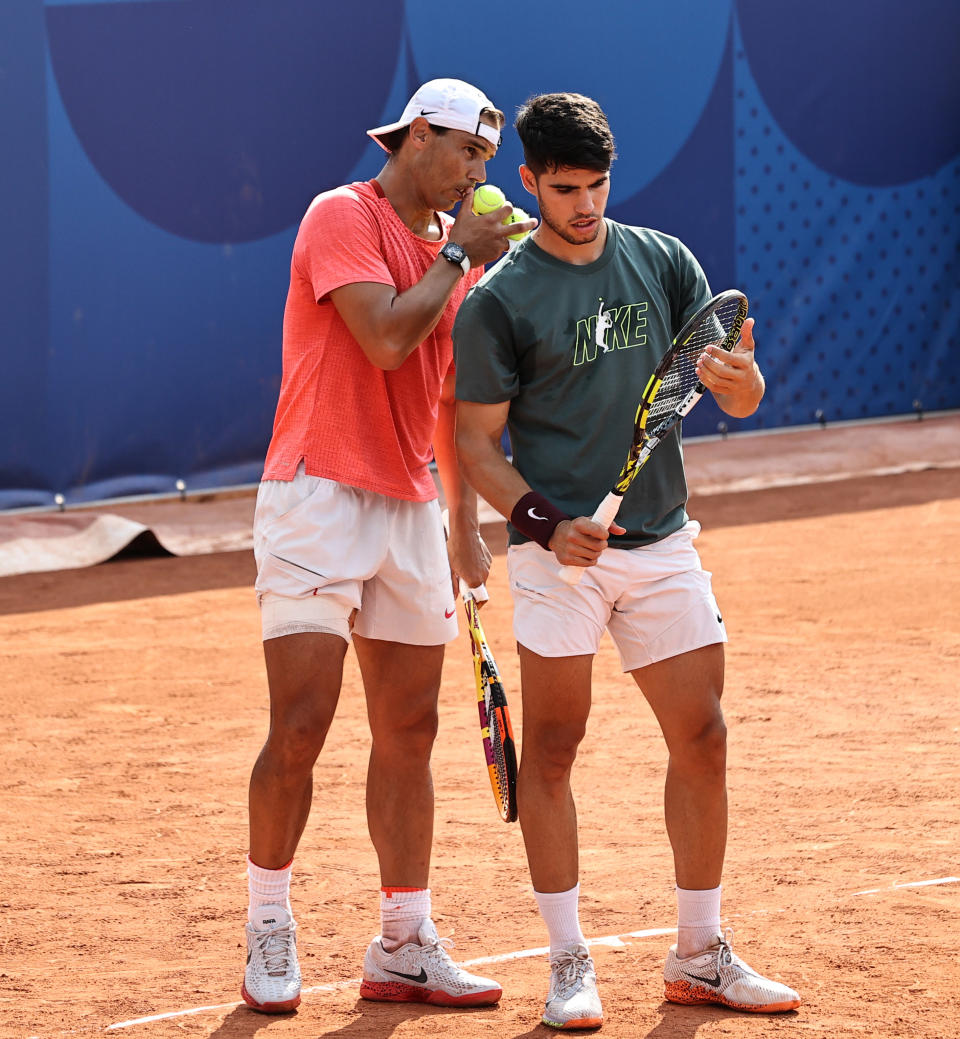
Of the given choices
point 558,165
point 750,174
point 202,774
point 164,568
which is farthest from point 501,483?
point 750,174

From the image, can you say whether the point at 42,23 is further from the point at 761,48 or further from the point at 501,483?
the point at 501,483

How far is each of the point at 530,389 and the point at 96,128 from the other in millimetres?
7662

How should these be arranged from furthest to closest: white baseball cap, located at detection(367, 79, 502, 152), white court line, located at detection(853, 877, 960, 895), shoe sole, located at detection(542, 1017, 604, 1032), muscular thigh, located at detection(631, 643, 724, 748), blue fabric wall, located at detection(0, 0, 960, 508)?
blue fabric wall, located at detection(0, 0, 960, 508)
white court line, located at detection(853, 877, 960, 895)
white baseball cap, located at detection(367, 79, 502, 152)
muscular thigh, located at detection(631, 643, 724, 748)
shoe sole, located at detection(542, 1017, 604, 1032)

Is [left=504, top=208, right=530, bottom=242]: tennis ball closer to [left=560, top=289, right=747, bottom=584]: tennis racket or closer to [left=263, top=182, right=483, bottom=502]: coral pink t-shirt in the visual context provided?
[left=263, top=182, right=483, bottom=502]: coral pink t-shirt

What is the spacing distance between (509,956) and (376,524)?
1128 millimetres

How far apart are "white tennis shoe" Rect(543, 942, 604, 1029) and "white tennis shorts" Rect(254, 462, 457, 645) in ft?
2.62

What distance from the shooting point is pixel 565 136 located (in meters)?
3.37

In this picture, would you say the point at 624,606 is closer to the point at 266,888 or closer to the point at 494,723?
the point at 494,723

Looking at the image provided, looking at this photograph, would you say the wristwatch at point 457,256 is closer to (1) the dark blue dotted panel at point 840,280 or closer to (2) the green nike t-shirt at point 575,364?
(2) the green nike t-shirt at point 575,364

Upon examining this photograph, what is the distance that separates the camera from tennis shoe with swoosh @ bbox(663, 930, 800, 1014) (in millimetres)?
3400

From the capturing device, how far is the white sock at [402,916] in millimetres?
3705

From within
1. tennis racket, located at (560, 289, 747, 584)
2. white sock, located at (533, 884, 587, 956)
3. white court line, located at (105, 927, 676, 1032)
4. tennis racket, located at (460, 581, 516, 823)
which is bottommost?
white court line, located at (105, 927, 676, 1032)

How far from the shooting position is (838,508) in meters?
10.6

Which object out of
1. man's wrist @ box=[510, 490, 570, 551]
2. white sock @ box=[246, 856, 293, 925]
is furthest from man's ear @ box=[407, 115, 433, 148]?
white sock @ box=[246, 856, 293, 925]
